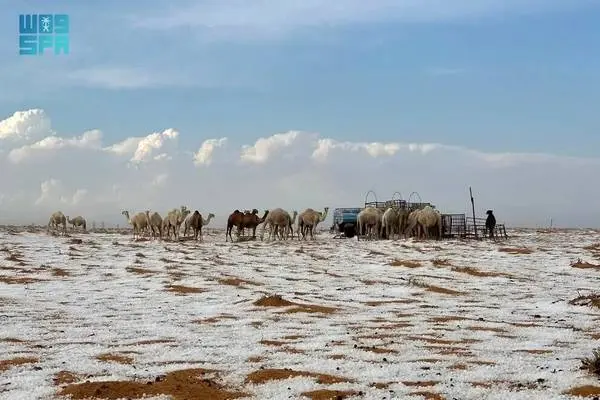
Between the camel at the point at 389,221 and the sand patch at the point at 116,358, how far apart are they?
39.6 m

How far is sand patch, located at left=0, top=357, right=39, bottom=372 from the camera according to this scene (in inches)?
325

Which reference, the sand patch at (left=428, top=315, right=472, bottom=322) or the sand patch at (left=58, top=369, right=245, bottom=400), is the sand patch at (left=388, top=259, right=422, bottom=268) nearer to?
the sand patch at (left=428, top=315, right=472, bottom=322)

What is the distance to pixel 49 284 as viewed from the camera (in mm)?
18641

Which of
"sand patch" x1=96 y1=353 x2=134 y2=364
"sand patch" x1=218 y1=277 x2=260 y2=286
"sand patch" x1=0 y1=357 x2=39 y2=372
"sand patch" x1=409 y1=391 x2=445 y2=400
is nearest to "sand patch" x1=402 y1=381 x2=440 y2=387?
"sand patch" x1=409 y1=391 x2=445 y2=400

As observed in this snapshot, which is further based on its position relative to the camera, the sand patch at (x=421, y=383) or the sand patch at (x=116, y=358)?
the sand patch at (x=116, y=358)

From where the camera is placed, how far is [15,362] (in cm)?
857

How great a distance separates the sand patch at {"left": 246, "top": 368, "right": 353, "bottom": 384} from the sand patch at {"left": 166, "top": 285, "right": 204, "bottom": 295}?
31.1 ft

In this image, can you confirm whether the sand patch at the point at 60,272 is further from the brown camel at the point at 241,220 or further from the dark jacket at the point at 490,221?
the dark jacket at the point at 490,221

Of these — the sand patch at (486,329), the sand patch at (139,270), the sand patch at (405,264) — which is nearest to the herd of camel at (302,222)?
the sand patch at (405,264)

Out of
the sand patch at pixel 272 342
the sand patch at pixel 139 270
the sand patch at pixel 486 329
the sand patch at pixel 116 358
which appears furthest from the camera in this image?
the sand patch at pixel 139 270

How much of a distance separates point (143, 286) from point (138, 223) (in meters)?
32.2

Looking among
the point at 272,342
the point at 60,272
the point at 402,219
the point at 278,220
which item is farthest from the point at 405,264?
the point at 402,219

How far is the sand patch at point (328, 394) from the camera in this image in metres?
6.64

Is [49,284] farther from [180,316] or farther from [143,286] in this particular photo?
[180,316]
